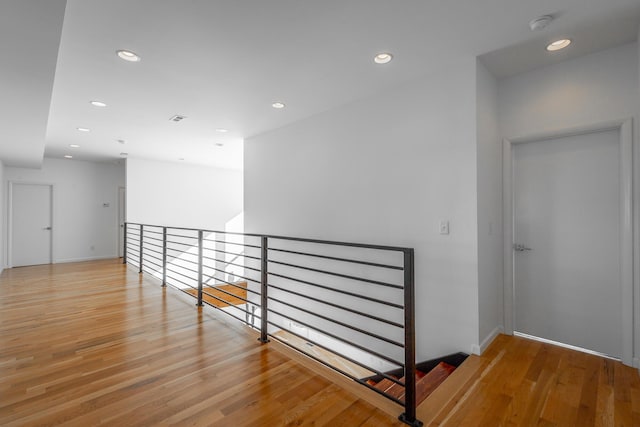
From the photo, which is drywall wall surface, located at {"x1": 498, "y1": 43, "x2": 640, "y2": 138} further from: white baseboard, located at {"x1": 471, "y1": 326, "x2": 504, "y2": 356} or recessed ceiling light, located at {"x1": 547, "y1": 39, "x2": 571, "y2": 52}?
white baseboard, located at {"x1": 471, "y1": 326, "x2": 504, "y2": 356}

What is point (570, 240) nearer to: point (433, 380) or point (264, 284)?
point (433, 380)

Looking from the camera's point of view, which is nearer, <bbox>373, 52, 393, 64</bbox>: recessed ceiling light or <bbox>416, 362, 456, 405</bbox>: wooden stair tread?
<bbox>416, 362, 456, 405</bbox>: wooden stair tread

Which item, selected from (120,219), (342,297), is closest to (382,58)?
(342,297)

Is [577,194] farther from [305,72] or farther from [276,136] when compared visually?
[276,136]

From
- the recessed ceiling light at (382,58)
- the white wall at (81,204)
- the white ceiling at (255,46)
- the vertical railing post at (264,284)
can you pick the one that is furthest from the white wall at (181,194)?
the recessed ceiling light at (382,58)

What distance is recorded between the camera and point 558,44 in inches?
91.6

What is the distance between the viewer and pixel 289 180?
434cm

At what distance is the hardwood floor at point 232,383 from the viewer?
169cm

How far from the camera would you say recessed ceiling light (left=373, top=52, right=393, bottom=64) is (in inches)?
97.4

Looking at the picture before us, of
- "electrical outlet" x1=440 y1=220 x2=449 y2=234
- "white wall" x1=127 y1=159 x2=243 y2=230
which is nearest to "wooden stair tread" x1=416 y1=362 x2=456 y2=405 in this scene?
"electrical outlet" x1=440 y1=220 x2=449 y2=234

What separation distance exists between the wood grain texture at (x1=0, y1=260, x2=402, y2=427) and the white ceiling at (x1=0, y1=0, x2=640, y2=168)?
2107mm

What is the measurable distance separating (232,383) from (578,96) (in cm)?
342

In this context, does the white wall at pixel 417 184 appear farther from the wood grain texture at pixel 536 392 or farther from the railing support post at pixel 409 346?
the railing support post at pixel 409 346

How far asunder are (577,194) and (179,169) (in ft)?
24.0
